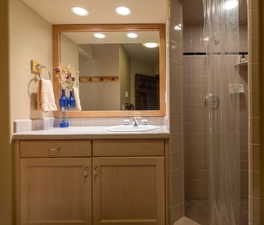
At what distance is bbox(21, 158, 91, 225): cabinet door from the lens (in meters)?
1.71

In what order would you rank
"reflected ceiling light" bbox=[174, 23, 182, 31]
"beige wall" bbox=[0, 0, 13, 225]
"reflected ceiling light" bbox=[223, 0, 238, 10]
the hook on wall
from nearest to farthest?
"reflected ceiling light" bbox=[223, 0, 238, 10] < "beige wall" bbox=[0, 0, 13, 225] < "reflected ceiling light" bbox=[174, 23, 182, 31] < the hook on wall

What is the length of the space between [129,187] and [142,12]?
159 cm

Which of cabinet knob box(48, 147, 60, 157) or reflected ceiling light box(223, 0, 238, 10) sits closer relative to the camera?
reflected ceiling light box(223, 0, 238, 10)

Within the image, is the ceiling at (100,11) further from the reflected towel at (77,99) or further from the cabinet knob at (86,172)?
the cabinet knob at (86,172)

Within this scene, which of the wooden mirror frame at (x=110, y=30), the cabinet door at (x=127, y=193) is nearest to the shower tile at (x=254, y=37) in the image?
the cabinet door at (x=127, y=193)

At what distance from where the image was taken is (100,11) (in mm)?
2070

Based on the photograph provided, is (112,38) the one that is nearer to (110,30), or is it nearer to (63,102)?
Answer: (110,30)

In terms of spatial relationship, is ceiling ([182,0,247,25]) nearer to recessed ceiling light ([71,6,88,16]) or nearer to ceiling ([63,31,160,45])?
ceiling ([63,31,160,45])

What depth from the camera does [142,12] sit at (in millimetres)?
2090

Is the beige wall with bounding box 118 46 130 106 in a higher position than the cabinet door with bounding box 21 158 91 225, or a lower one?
higher

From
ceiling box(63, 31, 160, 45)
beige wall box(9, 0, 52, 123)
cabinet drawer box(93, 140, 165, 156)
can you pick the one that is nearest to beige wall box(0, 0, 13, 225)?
beige wall box(9, 0, 52, 123)

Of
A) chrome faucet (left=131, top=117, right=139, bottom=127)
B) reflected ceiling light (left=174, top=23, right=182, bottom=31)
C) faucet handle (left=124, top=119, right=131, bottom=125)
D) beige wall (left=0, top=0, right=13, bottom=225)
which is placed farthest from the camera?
faucet handle (left=124, top=119, right=131, bottom=125)

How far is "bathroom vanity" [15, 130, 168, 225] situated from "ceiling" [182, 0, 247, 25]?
122cm

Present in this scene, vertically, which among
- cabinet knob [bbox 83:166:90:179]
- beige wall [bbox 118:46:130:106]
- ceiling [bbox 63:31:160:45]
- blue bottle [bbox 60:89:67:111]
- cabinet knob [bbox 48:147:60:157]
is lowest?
cabinet knob [bbox 83:166:90:179]
